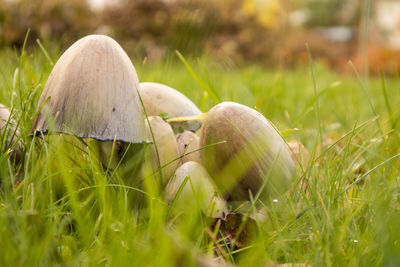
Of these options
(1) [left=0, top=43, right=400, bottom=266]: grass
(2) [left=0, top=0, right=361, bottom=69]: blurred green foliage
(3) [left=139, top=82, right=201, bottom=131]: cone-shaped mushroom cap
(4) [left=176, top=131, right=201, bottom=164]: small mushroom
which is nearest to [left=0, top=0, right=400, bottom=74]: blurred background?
(2) [left=0, top=0, right=361, bottom=69]: blurred green foliage

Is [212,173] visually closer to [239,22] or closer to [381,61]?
[239,22]

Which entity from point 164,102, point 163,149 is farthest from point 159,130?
point 164,102

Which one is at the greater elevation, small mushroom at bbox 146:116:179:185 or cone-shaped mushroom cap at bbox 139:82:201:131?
cone-shaped mushroom cap at bbox 139:82:201:131

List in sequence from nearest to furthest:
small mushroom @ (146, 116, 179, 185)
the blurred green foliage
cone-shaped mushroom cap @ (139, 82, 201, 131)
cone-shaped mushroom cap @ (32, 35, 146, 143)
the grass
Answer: the grass, cone-shaped mushroom cap @ (32, 35, 146, 143), small mushroom @ (146, 116, 179, 185), cone-shaped mushroom cap @ (139, 82, 201, 131), the blurred green foliage

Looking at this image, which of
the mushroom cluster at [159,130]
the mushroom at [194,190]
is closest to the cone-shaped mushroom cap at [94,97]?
the mushroom cluster at [159,130]

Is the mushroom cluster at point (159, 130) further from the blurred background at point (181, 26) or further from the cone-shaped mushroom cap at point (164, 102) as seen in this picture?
the blurred background at point (181, 26)

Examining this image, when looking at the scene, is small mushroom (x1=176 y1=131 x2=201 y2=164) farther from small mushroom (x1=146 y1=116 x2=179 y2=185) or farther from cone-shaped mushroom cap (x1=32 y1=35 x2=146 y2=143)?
cone-shaped mushroom cap (x1=32 y1=35 x2=146 y2=143)
